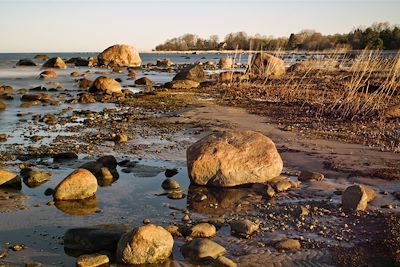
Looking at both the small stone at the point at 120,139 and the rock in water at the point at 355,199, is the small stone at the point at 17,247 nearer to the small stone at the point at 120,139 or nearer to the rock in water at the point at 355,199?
the rock in water at the point at 355,199

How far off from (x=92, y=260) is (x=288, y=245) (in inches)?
99.9

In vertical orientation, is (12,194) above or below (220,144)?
below

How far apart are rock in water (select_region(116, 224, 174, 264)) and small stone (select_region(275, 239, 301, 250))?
150 cm

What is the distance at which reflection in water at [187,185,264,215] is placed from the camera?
24.5 feet

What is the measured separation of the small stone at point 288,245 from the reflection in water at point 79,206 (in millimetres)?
3194

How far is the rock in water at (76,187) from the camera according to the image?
7820 millimetres

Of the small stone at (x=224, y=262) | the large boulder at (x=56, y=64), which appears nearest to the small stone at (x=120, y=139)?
the small stone at (x=224, y=262)

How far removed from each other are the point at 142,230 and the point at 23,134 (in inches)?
377

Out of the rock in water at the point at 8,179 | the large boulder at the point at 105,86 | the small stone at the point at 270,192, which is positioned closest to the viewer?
the small stone at the point at 270,192

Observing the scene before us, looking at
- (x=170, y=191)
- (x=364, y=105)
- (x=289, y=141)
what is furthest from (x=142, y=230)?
(x=364, y=105)

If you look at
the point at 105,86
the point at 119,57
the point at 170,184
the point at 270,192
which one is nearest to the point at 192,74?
the point at 105,86

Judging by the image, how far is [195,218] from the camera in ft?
23.0

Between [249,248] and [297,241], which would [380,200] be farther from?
[249,248]

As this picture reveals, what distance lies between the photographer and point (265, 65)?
30.7 m
